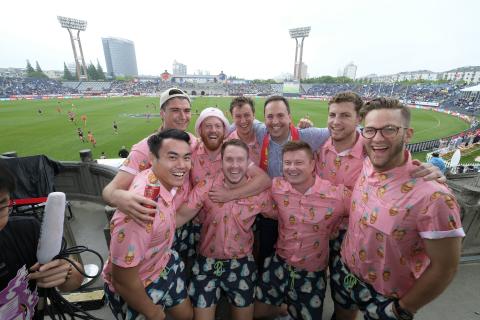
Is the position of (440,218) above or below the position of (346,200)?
above

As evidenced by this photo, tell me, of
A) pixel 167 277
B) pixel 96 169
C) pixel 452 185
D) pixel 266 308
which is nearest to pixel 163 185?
pixel 167 277

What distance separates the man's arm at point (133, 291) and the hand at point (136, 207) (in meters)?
0.44

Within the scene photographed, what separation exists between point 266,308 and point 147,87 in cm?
9065

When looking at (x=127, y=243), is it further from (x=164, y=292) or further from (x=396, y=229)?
(x=396, y=229)

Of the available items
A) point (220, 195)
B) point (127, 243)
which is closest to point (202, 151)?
point (220, 195)

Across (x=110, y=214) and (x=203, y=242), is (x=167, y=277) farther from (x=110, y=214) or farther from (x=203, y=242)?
(x=110, y=214)

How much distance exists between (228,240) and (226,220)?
245mm

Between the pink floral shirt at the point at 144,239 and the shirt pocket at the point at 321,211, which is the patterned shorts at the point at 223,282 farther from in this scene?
the shirt pocket at the point at 321,211

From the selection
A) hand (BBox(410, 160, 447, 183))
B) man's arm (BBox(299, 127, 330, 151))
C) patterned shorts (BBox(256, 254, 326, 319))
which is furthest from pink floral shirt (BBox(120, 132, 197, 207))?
hand (BBox(410, 160, 447, 183))

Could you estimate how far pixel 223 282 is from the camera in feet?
9.26

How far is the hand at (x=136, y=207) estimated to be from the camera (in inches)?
76.1

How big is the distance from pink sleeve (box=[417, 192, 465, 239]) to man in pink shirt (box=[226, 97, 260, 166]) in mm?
2138

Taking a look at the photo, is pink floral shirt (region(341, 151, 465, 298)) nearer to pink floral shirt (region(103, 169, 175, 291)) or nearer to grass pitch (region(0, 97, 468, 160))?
Answer: pink floral shirt (region(103, 169, 175, 291))

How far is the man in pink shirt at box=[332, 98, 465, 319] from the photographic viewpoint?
6.20ft
